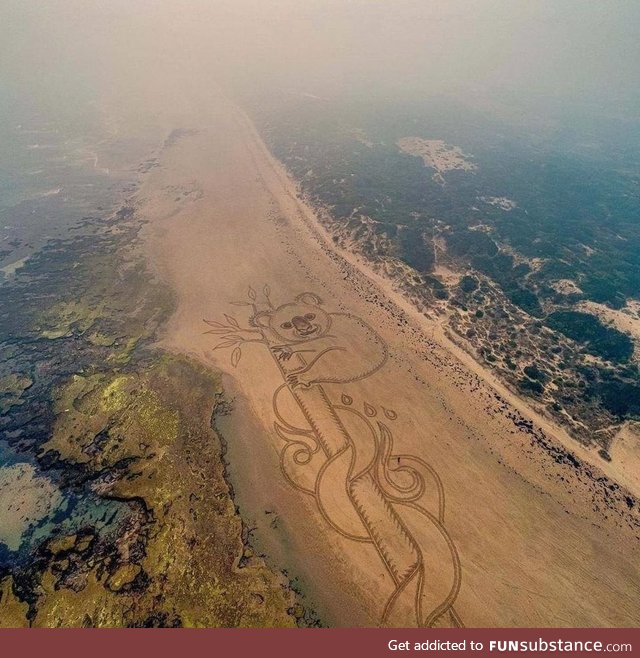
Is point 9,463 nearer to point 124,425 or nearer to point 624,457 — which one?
point 124,425

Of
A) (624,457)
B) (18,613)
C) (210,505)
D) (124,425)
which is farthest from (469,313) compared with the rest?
(18,613)

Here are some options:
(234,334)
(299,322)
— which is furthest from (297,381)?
(234,334)

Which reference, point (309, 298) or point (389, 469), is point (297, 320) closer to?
point (309, 298)

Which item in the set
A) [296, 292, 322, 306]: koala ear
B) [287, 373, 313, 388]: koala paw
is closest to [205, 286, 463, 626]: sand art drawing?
[287, 373, 313, 388]: koala paw

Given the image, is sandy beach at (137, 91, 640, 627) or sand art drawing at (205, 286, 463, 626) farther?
sand art drawing at (205, 286, 463, 626)

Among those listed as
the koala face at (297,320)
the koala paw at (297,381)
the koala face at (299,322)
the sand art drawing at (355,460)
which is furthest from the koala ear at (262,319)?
the koala paw at (297,381)

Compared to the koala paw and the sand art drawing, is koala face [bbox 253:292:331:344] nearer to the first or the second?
the sand art drawing
